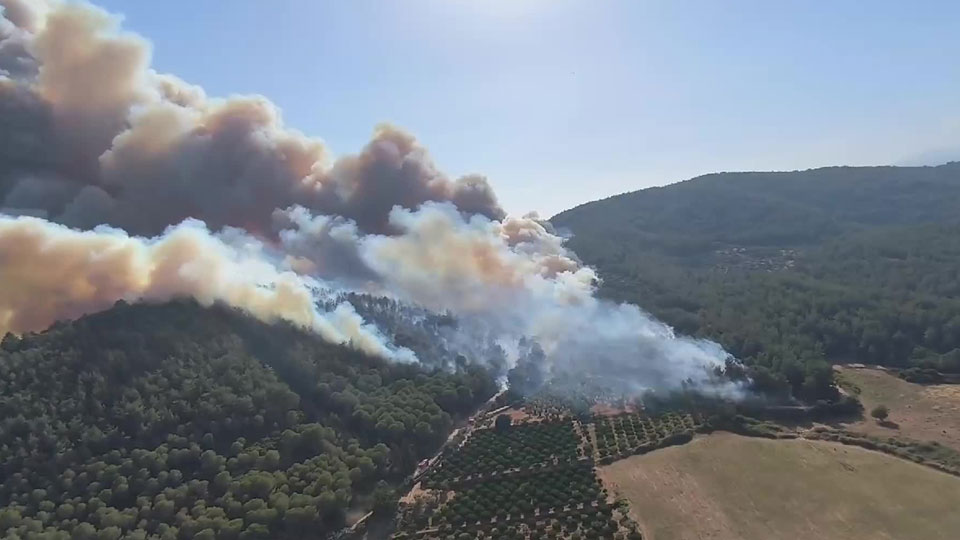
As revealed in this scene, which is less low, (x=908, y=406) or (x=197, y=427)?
(x=197, y=427)

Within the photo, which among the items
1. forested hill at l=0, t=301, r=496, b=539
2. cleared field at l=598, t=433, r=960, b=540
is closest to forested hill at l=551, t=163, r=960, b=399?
cleared field at l=598, t=433, r=960, b=540

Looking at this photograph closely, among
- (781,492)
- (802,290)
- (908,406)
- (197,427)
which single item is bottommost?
(781,492)

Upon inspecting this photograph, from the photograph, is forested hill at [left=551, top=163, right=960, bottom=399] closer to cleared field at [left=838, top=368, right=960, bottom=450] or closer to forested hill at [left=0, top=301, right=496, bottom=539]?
cleared field at [left=838, top=368, right=960, bottom=450]

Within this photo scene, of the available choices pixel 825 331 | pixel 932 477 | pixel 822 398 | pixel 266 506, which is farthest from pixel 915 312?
pixel 266 506

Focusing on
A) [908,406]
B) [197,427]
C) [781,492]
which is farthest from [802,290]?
[197,427]

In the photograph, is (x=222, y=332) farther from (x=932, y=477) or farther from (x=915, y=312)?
(x=915, y=312)

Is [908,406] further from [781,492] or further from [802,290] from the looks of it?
[802,290]

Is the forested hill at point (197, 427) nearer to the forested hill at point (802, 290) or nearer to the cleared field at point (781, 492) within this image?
the cleared field at point (781, 492)

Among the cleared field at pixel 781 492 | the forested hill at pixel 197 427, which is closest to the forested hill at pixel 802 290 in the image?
the cleared field at pixel 781 492
